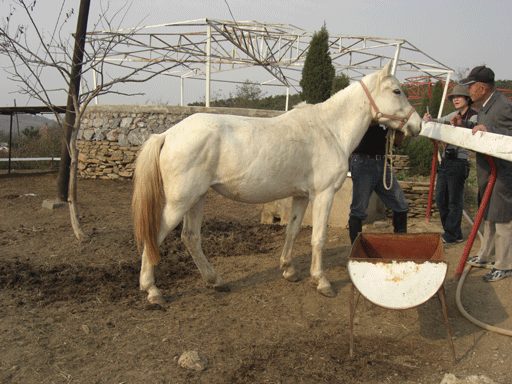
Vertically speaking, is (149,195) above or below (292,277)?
above

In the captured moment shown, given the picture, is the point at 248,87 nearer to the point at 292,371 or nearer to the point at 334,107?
the point at 334,107

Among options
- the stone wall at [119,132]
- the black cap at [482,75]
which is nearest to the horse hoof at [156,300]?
the black cap at [482,75]

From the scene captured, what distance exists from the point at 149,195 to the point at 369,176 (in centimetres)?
228

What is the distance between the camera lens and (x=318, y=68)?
499 inches

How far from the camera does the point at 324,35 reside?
12.6m

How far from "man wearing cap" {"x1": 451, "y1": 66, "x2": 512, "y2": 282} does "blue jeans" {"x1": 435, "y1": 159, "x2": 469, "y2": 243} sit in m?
1.09

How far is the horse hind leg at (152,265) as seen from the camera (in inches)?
134

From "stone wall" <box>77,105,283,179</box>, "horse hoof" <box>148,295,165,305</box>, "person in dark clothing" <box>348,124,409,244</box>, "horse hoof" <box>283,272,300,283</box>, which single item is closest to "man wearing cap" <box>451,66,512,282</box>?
"person in dark clothing" <box>348,124,409,244</box>

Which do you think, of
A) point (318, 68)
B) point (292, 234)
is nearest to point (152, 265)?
point (292, 234)

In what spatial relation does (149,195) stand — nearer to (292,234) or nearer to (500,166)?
(292,234)

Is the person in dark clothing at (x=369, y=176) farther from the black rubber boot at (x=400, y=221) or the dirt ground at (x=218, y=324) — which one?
the dirt ground at (x=218, y=324)

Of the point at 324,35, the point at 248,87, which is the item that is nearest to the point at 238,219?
the point at 324,35

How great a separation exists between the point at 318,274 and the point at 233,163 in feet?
4.80

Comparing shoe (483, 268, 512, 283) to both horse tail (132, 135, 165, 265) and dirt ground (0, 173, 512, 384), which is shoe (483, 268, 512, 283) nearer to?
dirt ground (0, 173, 512, 384)
